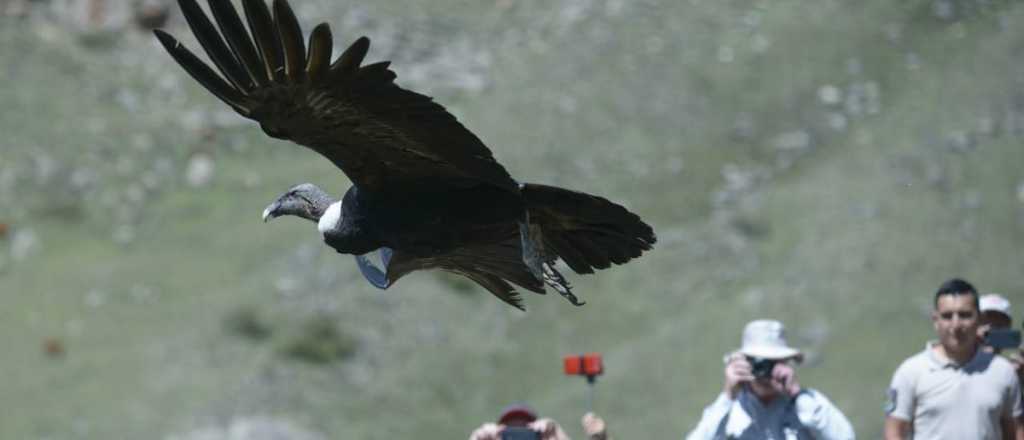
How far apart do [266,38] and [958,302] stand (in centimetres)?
362

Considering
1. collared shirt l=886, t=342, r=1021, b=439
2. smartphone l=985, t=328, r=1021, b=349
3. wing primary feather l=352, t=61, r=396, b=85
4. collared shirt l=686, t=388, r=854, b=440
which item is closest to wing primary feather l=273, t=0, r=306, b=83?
wing primary feather l=352, t=61, r=396, b=85

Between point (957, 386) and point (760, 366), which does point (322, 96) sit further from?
point (957, 386)

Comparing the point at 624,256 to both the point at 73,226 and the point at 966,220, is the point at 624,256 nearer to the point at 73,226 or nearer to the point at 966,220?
the point at 966,220

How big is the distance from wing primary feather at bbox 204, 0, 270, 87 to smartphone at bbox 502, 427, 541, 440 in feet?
7.58

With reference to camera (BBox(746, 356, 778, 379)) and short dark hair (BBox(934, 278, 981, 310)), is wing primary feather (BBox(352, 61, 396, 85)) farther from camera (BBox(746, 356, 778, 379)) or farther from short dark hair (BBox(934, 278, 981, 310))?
short dark hair (BBox(934, 278, 981, 310))

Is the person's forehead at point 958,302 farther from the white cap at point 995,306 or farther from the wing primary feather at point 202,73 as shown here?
the wing primary feather at point 202,73

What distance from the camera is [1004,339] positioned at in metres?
8.40

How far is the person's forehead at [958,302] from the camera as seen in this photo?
26.2ft

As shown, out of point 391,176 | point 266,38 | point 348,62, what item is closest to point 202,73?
point 266,38

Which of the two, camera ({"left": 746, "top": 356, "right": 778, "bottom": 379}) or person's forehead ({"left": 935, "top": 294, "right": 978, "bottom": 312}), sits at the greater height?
person's forehead ({"left": 935, "top": 294, "right": 978, "bottom": 312})

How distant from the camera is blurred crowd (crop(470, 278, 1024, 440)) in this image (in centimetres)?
A: 781

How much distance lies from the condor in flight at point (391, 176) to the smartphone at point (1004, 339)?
2.14 metres

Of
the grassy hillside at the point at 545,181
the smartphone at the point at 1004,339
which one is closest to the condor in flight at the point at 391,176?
the smartphone at the point at 1004,339

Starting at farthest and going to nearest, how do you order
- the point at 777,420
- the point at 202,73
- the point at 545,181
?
the point at 545,181 < the point at 777,420 < the point at 202,73
